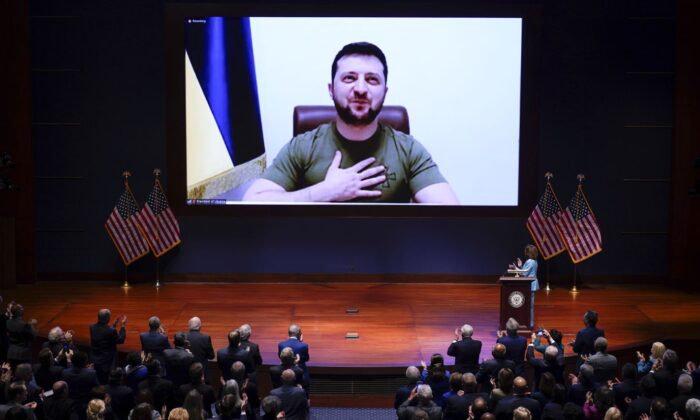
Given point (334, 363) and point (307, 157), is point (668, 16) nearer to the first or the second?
point (307, 157)

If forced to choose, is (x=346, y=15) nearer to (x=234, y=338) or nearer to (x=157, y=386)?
(x=234, y=338)

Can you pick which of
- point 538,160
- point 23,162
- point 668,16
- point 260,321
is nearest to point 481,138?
point 538,160

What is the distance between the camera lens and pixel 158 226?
15125 mm

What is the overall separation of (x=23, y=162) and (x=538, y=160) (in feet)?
24.0

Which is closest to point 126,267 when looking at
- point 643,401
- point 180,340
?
point 180,340

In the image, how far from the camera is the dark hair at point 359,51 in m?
15.0

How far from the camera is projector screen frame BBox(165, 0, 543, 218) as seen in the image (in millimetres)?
15008

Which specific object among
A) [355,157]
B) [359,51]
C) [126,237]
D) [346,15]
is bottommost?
[126,237]

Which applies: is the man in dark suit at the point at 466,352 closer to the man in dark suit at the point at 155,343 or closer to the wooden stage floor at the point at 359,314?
the wooden stage floor at the point at 359,314

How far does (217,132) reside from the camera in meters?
15.1

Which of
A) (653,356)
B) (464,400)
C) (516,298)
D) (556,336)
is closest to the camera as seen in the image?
(464,400)

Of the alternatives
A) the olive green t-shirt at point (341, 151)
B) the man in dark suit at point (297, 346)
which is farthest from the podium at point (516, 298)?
the olive green t-shirt at point (341, 151)

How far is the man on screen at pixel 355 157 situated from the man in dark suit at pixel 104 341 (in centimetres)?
491

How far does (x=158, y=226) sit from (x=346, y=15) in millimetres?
3978
